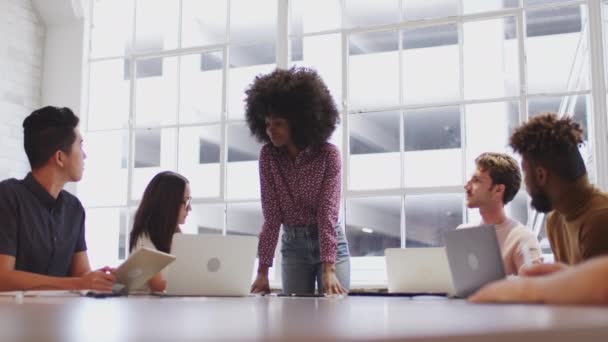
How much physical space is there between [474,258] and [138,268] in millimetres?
894

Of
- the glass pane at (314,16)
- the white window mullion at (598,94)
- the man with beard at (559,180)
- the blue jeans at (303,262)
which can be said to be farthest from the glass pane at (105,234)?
the man with beard at (559,180)

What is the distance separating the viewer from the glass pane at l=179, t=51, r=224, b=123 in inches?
207

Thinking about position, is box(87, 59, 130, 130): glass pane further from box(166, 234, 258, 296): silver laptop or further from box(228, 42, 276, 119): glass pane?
box(166, 234, 258, 296): silver laptop

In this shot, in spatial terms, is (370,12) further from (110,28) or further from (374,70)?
(110,28)

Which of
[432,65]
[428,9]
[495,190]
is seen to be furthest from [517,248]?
[428,9]

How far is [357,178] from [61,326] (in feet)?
14.2

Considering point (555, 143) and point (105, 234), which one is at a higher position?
point (555, 143)

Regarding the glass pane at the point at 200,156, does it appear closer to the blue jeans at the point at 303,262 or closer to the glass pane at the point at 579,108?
the glass pane at the point at 579,108

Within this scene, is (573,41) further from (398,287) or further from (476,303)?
(476,303)

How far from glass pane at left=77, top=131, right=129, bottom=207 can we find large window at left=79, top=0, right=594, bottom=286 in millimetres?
10

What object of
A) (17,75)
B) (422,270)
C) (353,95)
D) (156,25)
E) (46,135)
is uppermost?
(156,25)

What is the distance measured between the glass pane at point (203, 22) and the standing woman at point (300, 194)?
92.5 inches

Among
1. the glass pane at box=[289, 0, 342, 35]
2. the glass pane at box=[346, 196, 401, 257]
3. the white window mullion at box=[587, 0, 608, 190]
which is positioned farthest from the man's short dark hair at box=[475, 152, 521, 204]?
the glass pane at box=[289, 0, 342, 35]

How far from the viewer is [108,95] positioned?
5.59m
